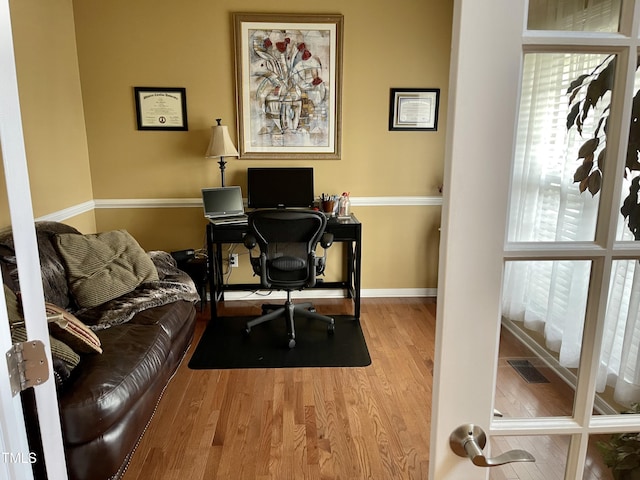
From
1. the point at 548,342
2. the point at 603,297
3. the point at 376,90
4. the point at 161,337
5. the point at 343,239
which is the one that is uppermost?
the point at 376,90

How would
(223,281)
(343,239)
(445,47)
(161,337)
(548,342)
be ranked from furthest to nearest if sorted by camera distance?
1. (223,281)
2. (445,47)
3. (343,239)
4. (161,337)
5. (548,342)

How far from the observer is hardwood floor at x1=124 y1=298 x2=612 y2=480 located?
1.90m

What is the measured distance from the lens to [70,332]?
5.75ft

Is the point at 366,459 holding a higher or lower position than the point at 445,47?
lower

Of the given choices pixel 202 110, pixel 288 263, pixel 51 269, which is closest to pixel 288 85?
pixel 202 110

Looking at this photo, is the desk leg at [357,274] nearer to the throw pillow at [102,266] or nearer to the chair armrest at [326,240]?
the chair armrest at [326,240]

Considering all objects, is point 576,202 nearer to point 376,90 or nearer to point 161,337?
point 161,337

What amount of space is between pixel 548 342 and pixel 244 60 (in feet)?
10.9

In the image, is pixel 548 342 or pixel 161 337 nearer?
pixel 548 342

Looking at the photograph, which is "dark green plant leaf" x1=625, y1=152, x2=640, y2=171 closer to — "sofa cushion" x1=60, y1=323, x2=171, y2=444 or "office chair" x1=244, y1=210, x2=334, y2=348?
"sofa cushion" x1=60, y1=323, x2=171, y2=444

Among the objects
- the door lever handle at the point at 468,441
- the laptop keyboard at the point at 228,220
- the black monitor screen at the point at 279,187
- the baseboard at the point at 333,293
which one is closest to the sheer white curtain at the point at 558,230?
the door lever handle at the point at 468,441

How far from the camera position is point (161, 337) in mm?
2193

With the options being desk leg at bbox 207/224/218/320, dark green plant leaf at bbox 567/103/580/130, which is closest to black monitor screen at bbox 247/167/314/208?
desk leg at bbox 207/224/218/320

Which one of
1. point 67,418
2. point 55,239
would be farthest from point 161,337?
point 55,239
